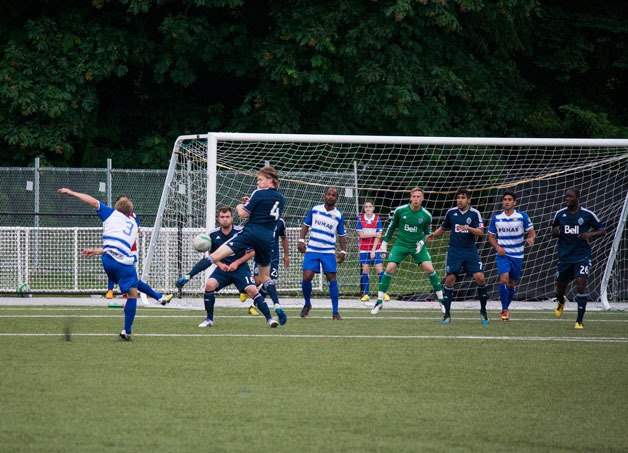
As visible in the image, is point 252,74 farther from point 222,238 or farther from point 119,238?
point 119,238

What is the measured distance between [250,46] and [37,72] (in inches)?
226

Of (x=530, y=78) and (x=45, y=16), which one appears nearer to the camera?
(x=45, y=16)

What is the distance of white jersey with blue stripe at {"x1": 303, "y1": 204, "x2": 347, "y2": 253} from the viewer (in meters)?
15.7

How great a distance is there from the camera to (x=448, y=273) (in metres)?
14.9

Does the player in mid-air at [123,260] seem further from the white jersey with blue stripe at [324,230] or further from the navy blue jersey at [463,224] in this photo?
the navy blue jersey at [463,224]

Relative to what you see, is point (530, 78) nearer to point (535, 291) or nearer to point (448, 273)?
point (535, 291)

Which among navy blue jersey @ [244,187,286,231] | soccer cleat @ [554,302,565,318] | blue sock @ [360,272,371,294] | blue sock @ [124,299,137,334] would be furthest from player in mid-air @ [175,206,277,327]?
blue sock @ [360,272,371,294]

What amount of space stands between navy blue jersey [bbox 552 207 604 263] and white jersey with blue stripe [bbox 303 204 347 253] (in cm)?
326

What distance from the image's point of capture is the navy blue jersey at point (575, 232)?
15133 mm

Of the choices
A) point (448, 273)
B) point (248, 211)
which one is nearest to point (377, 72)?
point (448, 273)

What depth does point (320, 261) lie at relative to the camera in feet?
51.5

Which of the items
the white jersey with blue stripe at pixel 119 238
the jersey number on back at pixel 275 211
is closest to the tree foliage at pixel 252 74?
the jersey number on back at pixel 275 211

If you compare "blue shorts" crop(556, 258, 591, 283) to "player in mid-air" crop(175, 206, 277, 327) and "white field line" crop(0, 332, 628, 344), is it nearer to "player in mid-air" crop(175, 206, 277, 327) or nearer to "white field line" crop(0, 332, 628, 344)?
"white field line" crop(0, 332, 628, 344)

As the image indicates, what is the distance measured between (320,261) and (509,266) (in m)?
3.03
